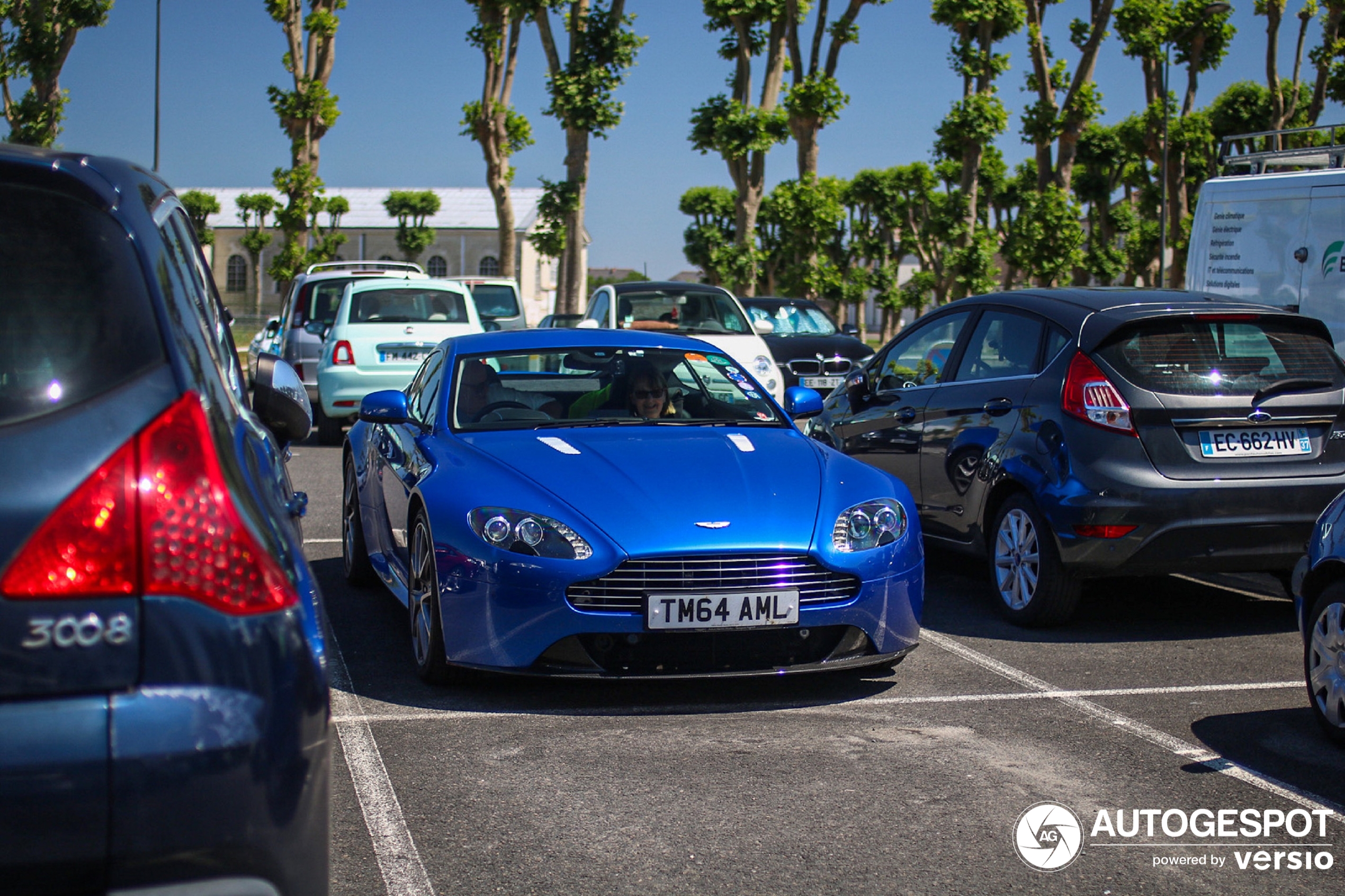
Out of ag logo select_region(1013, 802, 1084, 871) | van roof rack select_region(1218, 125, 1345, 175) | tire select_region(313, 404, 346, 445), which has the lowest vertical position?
tire select_region(313, 404, 346, 445)

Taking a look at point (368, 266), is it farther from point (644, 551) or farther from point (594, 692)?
point (644, 551)

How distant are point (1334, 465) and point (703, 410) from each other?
283cm

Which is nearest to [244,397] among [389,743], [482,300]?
[389,743]

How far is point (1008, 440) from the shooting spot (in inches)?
267

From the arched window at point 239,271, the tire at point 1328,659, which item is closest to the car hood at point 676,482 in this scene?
the tire at point 1328,659

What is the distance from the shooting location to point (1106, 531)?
244 inches

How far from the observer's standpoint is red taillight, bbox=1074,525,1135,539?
6188 millimetres

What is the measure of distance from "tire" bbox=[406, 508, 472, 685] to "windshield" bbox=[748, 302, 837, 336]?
564 inches

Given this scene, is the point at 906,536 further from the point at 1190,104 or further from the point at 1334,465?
the point at 1190,104

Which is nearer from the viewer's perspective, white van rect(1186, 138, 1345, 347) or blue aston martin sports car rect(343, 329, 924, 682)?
blue aston martin sports car rect(343, 329, 924, 682)

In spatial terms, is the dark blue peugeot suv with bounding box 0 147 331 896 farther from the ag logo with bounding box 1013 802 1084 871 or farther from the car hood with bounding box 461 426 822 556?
the car hood with bounding box 461 426 822 556

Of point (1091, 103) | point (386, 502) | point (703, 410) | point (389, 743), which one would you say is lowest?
point (389, 743)

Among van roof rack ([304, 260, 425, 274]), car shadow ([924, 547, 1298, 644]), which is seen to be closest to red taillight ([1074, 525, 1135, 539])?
car shadow ([924, 547, 1298, 644])

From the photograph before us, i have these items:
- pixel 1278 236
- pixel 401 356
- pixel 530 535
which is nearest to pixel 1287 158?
pixel 1278 236
